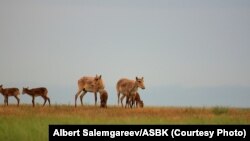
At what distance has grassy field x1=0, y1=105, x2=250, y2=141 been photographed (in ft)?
66.8

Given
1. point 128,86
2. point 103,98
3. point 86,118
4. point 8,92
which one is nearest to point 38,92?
point 8,92

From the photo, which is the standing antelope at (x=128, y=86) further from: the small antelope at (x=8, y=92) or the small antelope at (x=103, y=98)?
the small antelope at (x=8, y=92)

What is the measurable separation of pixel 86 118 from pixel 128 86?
11081 mm

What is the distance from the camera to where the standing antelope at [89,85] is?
33.8 metres

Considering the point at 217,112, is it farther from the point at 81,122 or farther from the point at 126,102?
the point at 81,122

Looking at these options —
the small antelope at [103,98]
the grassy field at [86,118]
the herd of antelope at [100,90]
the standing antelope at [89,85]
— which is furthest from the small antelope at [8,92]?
the small antelope at [103,98]

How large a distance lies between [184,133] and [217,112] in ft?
32.7

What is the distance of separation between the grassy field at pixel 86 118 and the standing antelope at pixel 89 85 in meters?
2.27

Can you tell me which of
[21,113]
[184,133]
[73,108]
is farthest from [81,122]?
[73,108]

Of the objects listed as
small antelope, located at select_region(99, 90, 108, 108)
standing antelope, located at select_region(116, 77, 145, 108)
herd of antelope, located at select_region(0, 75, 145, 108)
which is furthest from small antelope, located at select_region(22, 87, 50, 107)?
standing antelope, located at select_region(116, 77, 145, 108)

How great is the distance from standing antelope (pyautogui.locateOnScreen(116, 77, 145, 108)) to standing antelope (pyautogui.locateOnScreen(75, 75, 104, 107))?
5.78ft

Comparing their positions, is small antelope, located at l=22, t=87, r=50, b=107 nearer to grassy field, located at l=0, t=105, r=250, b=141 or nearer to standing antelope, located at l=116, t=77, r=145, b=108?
grassy field, located at l=0, t=105, r=250, b=141

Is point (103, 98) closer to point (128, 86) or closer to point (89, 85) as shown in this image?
point (89, 85)

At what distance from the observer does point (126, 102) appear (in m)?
33.8
